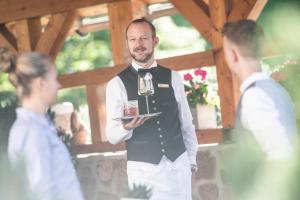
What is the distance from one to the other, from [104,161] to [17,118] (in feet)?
9.56

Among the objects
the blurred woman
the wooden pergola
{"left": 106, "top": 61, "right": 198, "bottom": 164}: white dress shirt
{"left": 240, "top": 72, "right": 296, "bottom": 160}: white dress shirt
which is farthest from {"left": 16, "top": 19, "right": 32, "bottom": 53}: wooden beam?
{"left": 240, "top": 72, "right": 296, "bottom": 160}: white dress shirt

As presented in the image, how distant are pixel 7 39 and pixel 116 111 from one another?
2733mm

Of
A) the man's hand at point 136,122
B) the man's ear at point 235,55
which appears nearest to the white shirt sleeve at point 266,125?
the man's ear at point 235,55

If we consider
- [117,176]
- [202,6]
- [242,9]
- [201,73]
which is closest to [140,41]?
[242,9]

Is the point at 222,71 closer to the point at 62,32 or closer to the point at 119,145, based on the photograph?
the point at 119,145

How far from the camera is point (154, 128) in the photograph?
10.5ft

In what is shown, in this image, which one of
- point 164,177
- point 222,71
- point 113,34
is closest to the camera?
point 164,177

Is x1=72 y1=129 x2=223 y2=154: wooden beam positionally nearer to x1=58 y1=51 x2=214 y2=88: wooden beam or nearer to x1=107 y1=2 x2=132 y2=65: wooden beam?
x1=58 y1=51 x2=214 y2=88: wooden beam

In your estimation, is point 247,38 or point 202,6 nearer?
point 247,38

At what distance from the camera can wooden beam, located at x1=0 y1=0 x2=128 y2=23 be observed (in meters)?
5.19

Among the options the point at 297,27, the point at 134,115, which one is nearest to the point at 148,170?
the point at 134,115

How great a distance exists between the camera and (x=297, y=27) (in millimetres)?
3883

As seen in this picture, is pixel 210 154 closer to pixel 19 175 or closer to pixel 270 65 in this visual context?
pixel 270 65

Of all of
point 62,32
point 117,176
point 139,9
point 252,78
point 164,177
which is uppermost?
point 139,9
